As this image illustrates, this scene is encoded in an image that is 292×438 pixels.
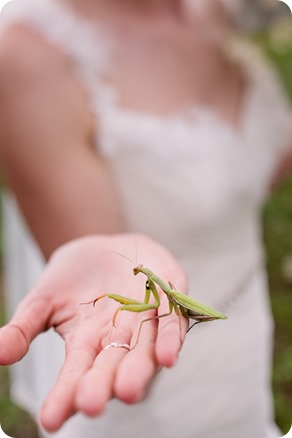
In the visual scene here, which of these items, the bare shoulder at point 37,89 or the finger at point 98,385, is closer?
the finger at point 98,385

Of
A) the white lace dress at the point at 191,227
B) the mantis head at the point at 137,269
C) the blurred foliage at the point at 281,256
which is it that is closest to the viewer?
the mantis head at the point at 137,269

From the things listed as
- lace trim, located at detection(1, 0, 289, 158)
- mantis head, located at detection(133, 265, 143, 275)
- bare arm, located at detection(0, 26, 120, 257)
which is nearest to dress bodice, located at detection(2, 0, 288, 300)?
lace trim, located at detection(1, 0, 289, 158)

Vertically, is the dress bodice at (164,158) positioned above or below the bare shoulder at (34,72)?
below

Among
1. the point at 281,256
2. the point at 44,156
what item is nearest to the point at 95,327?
the point at 44,156

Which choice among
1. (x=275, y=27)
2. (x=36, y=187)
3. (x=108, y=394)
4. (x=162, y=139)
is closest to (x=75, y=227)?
(x=36, y=187)

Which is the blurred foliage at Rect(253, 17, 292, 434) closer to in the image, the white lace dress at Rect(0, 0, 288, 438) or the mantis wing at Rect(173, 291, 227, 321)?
the white lace dress at Rect(0, 0, 288, 438)

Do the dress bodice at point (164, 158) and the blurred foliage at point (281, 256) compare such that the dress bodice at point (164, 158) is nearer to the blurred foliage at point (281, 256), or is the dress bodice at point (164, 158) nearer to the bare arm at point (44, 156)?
the bare arm at point (44, 156)

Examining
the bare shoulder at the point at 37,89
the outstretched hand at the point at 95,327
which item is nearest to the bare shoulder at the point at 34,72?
the bare shoulder at the point at 37,89
